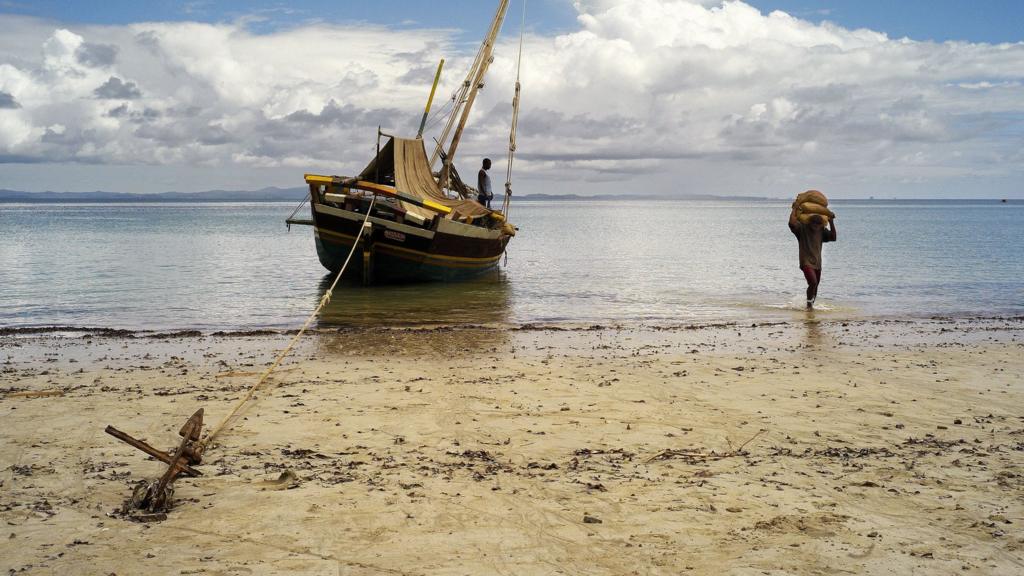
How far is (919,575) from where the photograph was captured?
12.9ft

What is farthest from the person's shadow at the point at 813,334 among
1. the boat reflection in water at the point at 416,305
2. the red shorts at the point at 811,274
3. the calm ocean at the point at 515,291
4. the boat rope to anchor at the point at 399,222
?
the boat rope to anchor at the point at 399,222

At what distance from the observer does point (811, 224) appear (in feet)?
48.8

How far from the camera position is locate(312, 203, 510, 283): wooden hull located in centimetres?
1830

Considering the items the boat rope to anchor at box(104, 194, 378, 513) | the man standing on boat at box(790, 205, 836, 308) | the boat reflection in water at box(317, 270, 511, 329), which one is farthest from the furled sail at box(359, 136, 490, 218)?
the boat rope to anchor at box(104, 194, 378, 513)

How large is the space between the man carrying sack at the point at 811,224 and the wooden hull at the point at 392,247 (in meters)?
7.80

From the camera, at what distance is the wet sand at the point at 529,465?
164 inches

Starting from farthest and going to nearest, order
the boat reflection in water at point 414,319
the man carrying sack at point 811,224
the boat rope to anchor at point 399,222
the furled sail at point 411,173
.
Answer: the furled sail at point 411,173 < the boat rope to anchor at point 399,222 < the man carrying sack at point 811,224 < the boat reflection in water at point 414,319

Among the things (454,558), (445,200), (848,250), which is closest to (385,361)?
(454,558)

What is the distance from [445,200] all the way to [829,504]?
1649cm

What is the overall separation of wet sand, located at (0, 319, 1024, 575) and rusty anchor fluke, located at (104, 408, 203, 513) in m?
0.12

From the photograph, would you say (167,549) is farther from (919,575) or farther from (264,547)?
(919,575)

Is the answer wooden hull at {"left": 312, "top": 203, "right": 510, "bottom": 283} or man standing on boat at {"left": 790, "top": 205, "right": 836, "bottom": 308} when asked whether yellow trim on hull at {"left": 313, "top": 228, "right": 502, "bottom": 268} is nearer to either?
wooden hull at {"left": 312, "top": 203, "right": 510, "bottom": 283}

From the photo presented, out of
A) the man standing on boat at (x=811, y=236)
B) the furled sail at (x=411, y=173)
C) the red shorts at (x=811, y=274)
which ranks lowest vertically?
the red shorts at (x=811, y=274)

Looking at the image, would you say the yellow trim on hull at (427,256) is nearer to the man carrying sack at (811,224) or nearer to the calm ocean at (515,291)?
the calm ocean at (515,291)
